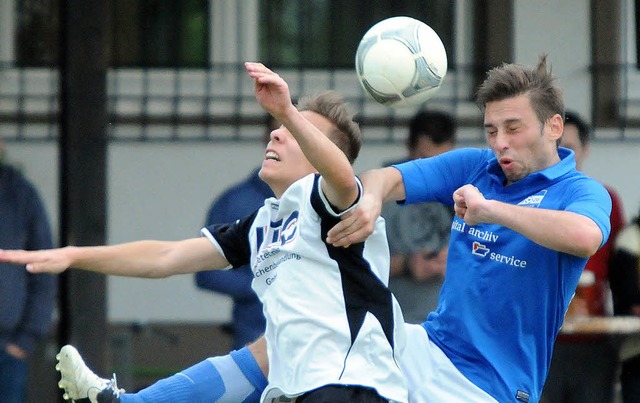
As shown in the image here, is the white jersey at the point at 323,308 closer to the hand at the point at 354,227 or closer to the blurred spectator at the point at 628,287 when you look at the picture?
the hand at the point at 354,227

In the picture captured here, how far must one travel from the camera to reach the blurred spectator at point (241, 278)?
20.3 ft

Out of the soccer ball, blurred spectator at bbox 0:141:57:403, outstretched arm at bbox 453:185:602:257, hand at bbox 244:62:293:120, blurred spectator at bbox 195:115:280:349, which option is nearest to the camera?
hand at bbox 244:62:293:120

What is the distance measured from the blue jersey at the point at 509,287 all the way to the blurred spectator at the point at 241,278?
1962 mm

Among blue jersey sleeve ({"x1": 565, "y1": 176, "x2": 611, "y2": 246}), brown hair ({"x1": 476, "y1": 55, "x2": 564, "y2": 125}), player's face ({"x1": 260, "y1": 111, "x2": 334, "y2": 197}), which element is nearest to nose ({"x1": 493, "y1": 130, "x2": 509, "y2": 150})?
brown hair ({"x1": 476, "y1": 55, "x2": 564, "y2": 125})

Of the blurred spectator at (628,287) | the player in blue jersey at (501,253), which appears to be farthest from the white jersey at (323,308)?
the blurred spectator at (628,287)

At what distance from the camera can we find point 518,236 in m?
4.09

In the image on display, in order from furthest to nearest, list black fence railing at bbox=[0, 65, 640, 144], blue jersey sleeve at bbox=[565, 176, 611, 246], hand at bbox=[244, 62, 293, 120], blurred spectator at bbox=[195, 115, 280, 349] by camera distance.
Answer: black fence railing at bbox=[0, 65, 640, 144]
blurred spectator at bbox=[195, 115, 280, 349]
blue jersey sleeve at bbox=[565, 176, 611, 246]
hand at bbox=[244, 62, 293, 120]

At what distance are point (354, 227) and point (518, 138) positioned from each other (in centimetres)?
65

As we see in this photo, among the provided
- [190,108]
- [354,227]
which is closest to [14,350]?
[190,108]

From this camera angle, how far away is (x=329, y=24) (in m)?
7.72

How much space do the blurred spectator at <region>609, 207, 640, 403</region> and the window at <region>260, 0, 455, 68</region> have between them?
1.80 m

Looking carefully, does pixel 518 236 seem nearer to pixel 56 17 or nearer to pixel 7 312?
pixel 7 312

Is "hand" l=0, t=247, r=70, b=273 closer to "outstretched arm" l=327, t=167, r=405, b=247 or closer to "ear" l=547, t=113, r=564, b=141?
"outstretched arm" l=327, t=167, r=405, b=247

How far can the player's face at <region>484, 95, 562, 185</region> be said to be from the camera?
13.6 feet
